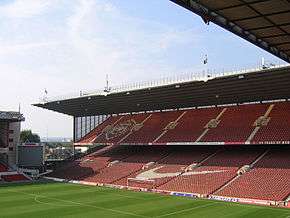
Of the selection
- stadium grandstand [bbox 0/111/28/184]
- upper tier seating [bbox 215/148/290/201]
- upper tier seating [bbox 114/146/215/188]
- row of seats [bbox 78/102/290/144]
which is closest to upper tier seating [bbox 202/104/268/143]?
row of seats [bbox 78/102/290/144]

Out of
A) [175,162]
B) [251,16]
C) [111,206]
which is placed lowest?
[111,206]

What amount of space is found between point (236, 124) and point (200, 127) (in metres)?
4.91

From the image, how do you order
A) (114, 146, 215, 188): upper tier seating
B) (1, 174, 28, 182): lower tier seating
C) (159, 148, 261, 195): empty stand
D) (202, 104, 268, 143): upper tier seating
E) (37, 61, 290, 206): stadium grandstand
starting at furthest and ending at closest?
1. (1, 174, 28, 182): lower tier seating
2. (202, 104, 268, 143): upper tier seating
3. (114, 146, 215, 188): upper tier seating
4. (159, 148, 261, 195): empty stand
5. (37, 61, 290, 206): stadium grandstand

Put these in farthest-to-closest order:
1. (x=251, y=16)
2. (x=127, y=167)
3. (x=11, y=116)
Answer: (x=11, y=116)
(x=127, y=167)
(x=251, y=16)

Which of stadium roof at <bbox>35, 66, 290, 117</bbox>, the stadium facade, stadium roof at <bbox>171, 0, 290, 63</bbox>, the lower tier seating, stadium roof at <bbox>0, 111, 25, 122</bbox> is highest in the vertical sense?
stadium roof at <bbox>35, 66, 290, 117</bbox>

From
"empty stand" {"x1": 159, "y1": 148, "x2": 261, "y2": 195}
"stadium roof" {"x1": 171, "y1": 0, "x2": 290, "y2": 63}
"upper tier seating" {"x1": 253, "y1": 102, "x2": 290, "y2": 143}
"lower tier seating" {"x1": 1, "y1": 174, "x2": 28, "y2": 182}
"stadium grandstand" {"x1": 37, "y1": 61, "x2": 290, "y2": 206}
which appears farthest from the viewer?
"lower tier seating" {"x1": 1, "y1": 174, "x2": 28, "y2": 182}

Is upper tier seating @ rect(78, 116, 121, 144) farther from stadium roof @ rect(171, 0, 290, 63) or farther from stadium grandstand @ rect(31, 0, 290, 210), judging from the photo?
stadium roof @ rect(171, 0, 290, 63)

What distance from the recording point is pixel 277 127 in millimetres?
46000

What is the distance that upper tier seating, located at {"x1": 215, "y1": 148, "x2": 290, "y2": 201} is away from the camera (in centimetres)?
3781

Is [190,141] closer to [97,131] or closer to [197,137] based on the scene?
[197,137]

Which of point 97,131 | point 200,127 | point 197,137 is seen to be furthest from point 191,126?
point 97,131

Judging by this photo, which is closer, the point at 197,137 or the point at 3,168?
the point at 197,137

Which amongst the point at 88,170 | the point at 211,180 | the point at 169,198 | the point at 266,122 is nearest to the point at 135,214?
the point at 169,198

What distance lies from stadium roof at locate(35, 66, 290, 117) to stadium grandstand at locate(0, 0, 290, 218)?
11 cm
